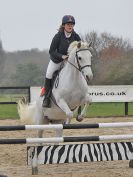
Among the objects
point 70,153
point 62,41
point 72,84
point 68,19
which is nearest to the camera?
point 70,153

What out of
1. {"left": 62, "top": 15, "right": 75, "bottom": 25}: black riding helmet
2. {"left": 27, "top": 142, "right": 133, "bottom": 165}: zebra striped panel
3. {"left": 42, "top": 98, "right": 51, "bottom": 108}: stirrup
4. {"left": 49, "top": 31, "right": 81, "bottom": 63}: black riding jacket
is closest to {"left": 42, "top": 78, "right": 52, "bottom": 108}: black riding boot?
{"left": 42, "top": 98, "right": 51, "bottom": 108}: stirrup

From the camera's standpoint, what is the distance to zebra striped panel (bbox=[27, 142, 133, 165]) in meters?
5.83

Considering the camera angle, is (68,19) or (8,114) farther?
(8,114)

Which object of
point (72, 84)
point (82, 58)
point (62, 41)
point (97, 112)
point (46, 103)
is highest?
point (62, 41)

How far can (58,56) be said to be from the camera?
729 cm

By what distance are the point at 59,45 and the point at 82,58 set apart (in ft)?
3.15

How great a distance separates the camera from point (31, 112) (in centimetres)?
848

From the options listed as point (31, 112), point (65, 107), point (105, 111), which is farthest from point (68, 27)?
point (105, 111)

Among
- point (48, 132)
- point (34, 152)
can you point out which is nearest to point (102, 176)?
point (34, 152)

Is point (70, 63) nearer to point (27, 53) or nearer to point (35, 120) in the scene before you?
point (35, 120)

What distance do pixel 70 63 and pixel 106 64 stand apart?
2264 centimetres

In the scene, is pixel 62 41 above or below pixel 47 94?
above

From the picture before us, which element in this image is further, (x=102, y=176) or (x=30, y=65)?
(x=30, y=65)

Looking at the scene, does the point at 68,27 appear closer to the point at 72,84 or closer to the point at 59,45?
the point at 59,45
